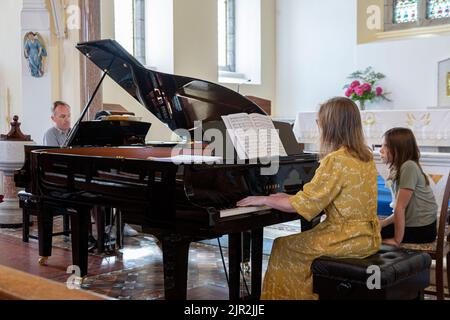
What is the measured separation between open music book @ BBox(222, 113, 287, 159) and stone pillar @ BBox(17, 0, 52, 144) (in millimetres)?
4630

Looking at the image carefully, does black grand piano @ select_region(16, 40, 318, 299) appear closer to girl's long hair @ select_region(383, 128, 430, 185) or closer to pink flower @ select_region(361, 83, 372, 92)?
girl's long hair @ select_region(383, 128, 430, 185)

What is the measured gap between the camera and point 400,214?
318 cm

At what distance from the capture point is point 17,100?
7.85 m

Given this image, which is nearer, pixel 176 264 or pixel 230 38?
pixel 176 264

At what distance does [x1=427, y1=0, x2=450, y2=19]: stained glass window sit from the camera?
10.2m

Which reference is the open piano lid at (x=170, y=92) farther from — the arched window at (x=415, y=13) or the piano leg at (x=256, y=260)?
the arched window at (x=415, y=13)

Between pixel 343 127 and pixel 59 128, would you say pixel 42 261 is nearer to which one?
pixel 59 128

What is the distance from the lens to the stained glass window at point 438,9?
10156 millimetres

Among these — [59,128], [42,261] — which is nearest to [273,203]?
[42,261]

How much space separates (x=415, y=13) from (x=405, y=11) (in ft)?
0.67

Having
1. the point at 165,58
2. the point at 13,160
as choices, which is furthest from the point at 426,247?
the point at 165,58

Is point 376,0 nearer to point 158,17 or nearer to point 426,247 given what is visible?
point 158,17

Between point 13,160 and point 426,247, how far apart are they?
4504mm

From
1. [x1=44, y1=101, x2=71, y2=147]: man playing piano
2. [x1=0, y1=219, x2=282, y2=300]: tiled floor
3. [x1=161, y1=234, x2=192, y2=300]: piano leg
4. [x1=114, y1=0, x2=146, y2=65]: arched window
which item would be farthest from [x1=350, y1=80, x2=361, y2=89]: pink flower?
[x1=161, y1=234, x2=192, y2=300]: piano leg
